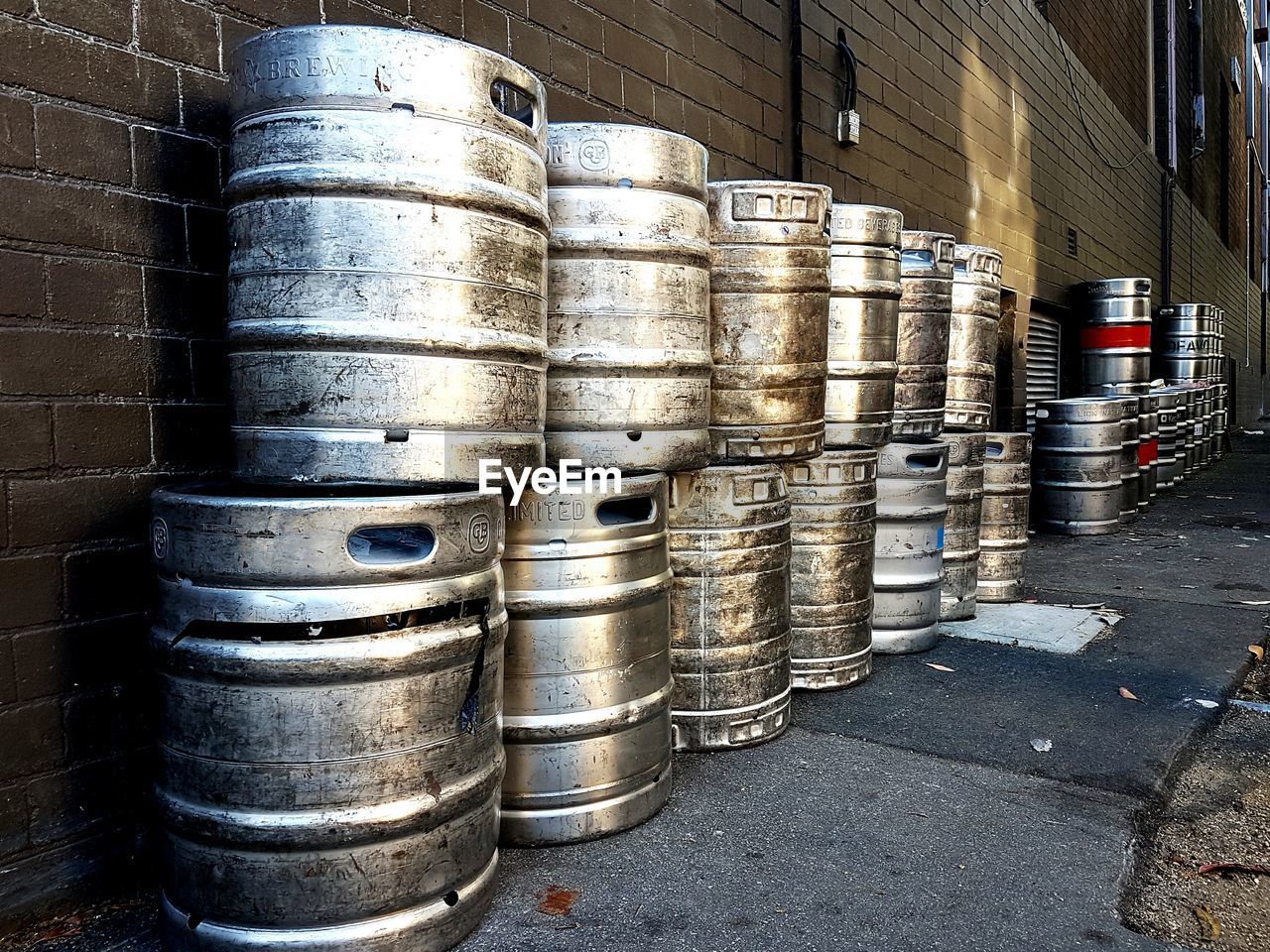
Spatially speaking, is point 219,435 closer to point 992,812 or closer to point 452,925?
point 452,925

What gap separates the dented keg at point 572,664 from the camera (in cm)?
269

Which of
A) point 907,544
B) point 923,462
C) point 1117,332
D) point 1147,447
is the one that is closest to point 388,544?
point 907,544

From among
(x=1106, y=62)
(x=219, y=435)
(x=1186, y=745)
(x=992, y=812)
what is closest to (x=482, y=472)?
(x=219, y=435)

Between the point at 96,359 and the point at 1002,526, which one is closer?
the point at 96,359

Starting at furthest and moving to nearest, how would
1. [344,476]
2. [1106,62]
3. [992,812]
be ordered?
[1106,62], [992,812], [344,476]

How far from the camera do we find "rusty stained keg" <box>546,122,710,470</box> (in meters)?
2.89

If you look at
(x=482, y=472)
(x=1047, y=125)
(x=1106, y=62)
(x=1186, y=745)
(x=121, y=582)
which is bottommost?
(x=1186, y=745)

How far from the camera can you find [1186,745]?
11.7 feet

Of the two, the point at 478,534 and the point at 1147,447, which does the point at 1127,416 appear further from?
the point at 478,534

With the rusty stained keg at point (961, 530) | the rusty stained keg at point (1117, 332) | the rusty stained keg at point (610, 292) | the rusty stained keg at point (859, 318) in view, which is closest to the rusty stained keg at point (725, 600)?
the rusty stained keg at point (610, 292)

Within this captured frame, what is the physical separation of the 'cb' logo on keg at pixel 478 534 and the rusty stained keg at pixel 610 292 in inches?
27.3

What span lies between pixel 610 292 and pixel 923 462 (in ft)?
8.00

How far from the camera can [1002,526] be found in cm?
591

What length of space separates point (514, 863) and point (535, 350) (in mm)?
1345
